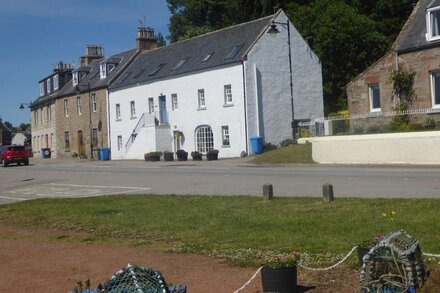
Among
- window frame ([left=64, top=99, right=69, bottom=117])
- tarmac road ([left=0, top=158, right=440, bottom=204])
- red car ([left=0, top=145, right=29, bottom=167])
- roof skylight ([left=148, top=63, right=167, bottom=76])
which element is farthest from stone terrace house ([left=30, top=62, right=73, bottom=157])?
tarmac road ([left=0, top=158, right=440, bottom=204])

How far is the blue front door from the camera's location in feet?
169

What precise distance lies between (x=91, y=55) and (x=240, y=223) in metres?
63.7

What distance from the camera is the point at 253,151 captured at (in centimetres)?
4288

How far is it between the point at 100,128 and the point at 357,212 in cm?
5061

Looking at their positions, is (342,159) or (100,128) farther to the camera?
(100,128)

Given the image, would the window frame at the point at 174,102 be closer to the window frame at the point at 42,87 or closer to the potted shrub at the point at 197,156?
the potted shrub at the point at 197,156

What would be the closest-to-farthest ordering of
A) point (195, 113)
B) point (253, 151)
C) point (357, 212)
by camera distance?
point (357, 212)
point (253, 151)
point (195, 113)

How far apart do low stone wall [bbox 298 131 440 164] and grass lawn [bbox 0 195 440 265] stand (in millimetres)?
13547

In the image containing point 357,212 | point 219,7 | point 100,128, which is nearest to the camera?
point 357,212

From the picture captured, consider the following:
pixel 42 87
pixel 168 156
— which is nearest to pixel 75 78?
pixel 42 87

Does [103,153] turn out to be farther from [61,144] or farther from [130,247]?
[130,247]

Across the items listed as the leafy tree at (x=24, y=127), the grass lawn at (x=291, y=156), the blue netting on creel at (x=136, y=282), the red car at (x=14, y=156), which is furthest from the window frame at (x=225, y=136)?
the leafy tree at (x=24, y=127)

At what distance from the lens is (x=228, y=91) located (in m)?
45.3


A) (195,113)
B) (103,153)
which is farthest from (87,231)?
(103,153)
